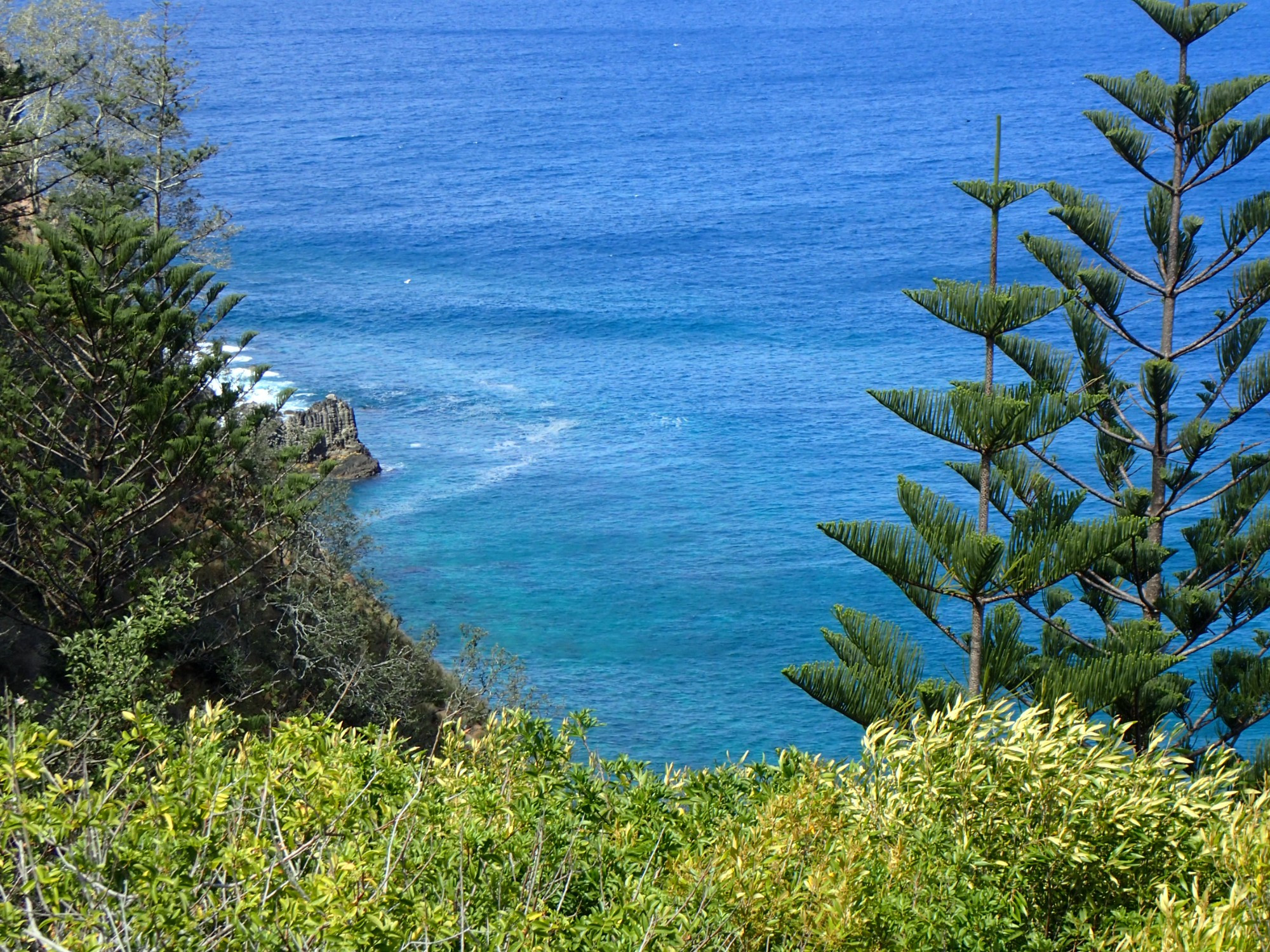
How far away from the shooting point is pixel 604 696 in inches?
1180

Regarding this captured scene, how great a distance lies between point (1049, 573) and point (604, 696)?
19.8 m

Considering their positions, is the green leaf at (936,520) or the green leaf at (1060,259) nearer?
the green leaf at (936,520)

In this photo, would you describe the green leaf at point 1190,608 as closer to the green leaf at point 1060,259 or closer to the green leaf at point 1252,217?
the green leaf at point 1060,259

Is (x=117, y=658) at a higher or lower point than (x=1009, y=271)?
lower

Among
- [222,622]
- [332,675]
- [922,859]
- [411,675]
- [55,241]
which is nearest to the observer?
[922,859]

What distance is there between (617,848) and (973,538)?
552 centimetres

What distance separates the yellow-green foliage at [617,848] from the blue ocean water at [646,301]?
67.3 ft

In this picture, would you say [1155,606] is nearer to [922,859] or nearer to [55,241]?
[922,859]

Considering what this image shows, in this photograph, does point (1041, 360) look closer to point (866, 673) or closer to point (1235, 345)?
point (1235, 345)

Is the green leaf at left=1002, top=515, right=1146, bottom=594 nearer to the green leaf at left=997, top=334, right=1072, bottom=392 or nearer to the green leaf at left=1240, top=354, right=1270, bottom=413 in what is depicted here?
the green leaf at left=997, top=334, right=1072, bottom=392

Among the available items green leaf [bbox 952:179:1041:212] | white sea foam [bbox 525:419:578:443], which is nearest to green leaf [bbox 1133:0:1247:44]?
green leaf [bbox 952:179:1041:212]

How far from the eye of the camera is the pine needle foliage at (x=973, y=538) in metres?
10.8

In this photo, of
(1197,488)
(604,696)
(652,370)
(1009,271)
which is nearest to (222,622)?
(604,696)

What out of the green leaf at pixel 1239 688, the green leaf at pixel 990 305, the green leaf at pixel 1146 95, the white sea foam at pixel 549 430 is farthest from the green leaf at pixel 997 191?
the white sea foam at pixel 549 430
